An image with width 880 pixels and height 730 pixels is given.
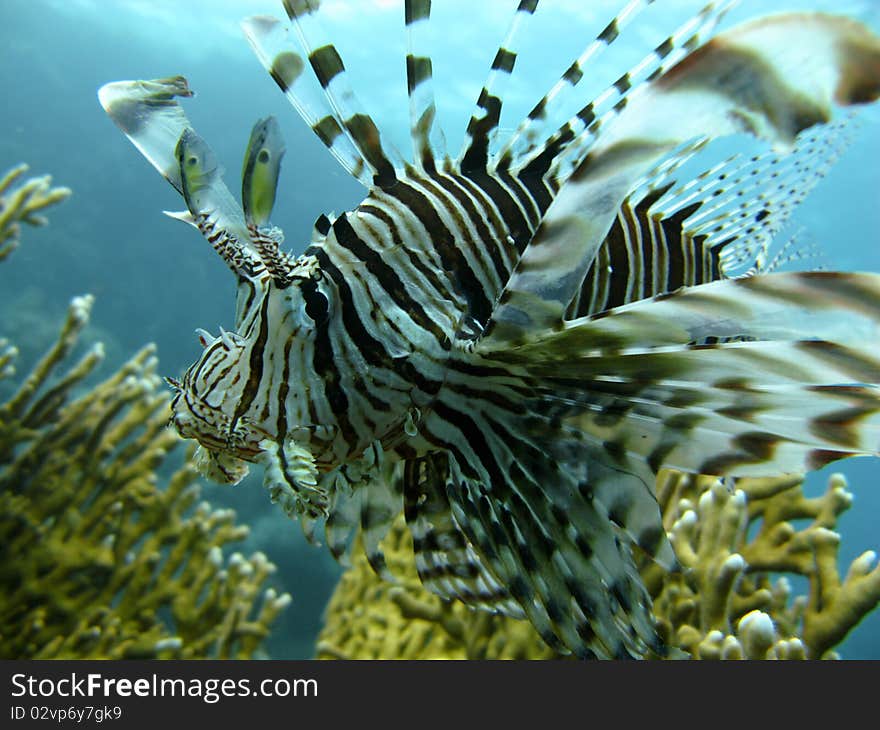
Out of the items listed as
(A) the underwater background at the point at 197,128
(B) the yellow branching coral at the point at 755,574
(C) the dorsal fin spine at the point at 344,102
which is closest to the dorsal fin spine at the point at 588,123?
(C) the dorsal fin spine at the point at 344,102

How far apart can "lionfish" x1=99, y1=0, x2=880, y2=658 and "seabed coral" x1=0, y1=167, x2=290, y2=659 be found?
8.37 feet

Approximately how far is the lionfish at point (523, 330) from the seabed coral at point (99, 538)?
255 cm

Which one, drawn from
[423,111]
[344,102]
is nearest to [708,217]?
[423,111]

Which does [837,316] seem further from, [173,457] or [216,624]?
[173,457]

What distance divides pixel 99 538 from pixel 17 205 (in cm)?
259

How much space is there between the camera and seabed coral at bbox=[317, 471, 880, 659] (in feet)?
7.36

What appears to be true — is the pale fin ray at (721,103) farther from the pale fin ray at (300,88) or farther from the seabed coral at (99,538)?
the seabed coral at (99,538)

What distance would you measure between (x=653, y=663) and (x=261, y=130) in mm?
1643

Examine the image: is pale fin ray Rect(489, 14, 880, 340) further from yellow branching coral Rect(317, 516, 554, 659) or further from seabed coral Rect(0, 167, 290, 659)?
seabed coral Rect(0, 167, 290, 659)

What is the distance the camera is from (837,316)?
32.3 inches

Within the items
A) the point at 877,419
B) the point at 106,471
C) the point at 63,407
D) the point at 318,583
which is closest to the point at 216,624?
the point at 106,471

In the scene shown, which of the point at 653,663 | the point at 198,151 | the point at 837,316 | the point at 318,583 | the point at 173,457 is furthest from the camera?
the point at 173,457

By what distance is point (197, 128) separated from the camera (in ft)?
65.2

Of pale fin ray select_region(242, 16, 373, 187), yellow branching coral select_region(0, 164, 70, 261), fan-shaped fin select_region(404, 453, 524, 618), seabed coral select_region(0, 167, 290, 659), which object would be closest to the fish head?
fan-shaped fin select_region(404, 453, 524, 618)
